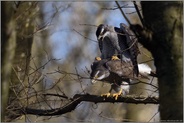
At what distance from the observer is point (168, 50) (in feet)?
11.5

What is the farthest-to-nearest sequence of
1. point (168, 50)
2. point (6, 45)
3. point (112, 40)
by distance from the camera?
point (112, 40)
point (168, 50)
point (6, 45)

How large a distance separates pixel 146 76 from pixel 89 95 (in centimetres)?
102

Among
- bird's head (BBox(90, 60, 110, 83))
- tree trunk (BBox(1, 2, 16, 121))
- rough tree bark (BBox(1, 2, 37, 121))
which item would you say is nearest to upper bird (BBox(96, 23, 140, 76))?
bird's head (BBox(90, 60, 110, 83))

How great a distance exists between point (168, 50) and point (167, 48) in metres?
0.01

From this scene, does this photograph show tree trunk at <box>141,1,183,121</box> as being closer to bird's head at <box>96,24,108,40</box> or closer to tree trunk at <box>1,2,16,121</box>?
tree trunk at <box>1,2,16,121</box>

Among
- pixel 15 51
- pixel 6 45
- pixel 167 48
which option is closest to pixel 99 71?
pixel 15 51

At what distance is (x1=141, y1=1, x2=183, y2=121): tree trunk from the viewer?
11.2 feet

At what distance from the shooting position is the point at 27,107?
5066 mm

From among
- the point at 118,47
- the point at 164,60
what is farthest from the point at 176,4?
the point at 118,47

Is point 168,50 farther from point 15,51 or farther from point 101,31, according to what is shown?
point 101,31

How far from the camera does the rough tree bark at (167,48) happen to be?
11.3ft

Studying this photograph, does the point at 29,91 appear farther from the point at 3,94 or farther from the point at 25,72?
the point at 3,94

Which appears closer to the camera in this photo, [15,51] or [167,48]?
[167,48]

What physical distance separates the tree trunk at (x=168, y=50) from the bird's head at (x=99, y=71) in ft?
6.17
